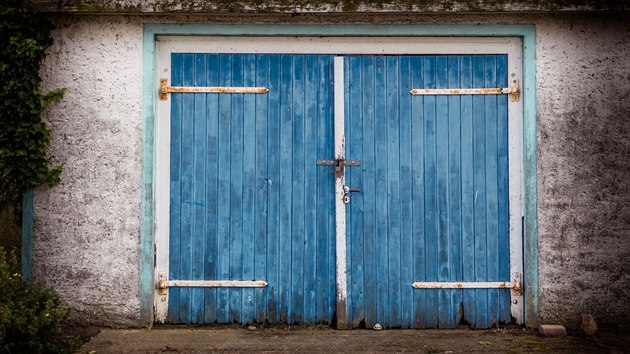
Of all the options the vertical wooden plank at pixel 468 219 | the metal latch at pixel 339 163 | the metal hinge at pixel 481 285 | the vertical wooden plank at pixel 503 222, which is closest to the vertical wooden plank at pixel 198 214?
the metal latch at pixel 339 163

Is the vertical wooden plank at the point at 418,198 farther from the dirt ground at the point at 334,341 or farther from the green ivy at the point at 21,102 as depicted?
the green ivy at the point at 21,102

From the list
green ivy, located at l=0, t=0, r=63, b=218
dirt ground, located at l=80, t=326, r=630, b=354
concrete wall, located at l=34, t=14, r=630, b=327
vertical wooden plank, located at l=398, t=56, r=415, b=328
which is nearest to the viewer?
dirt ground, located at l=80, t=326, r=630, b=354

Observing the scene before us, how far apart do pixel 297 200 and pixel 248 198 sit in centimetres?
39

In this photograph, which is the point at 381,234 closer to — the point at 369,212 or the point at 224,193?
the point at 369,212

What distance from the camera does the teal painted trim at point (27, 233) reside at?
18.6 feet

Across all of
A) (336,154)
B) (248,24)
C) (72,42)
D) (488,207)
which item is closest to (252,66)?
(248,24)

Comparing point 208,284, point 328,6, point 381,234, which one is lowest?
point 208,284

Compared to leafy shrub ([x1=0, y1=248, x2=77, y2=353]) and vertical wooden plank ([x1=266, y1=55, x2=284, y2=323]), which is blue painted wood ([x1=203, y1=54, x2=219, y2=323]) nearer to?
vertical wooden plank ([x1=266, y1=55, x2=284, y2=323])

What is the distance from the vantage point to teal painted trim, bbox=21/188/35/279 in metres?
5.68

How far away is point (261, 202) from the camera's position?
5.84 m

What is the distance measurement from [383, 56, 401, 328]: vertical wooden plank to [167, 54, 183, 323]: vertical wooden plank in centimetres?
166

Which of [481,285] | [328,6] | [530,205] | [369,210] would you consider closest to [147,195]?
[369,210]

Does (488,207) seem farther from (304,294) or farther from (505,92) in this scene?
(304,294)

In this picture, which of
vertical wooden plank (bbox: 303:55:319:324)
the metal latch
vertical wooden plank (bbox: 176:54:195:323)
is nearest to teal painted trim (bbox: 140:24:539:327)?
vertical wooden plank (bbox: 176:54:195:323)
